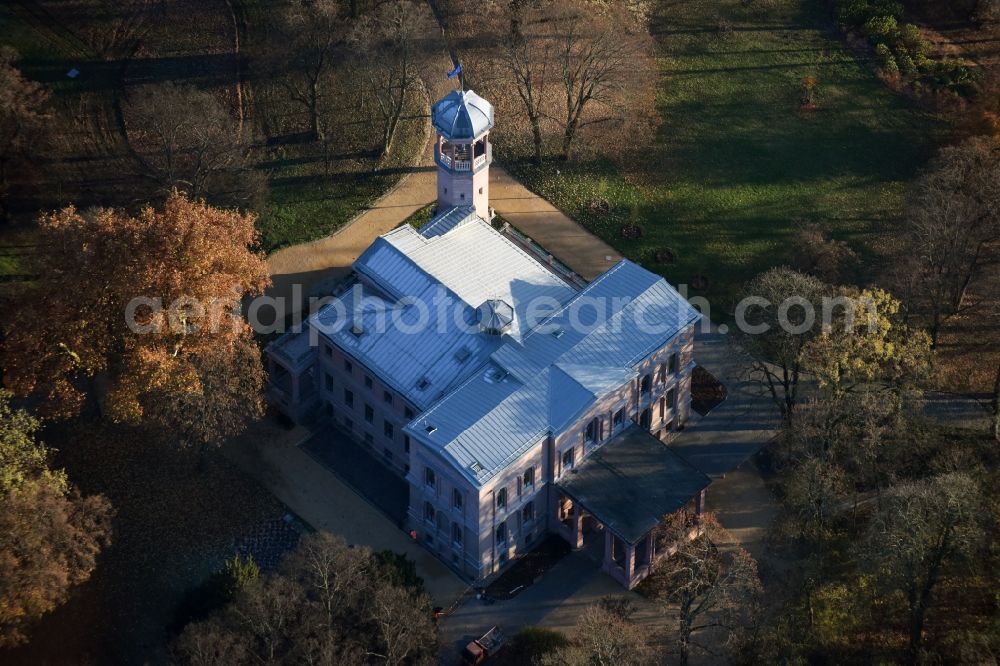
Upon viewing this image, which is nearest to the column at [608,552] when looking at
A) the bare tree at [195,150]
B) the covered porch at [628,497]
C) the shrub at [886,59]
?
the covered porch at [628,497]

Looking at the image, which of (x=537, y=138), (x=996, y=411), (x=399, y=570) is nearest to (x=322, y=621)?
(x=399, y=570)

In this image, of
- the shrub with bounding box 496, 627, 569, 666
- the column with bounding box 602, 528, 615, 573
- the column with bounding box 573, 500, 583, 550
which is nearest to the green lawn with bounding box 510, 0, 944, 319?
the column with bounding box 573, 500, 583, 550

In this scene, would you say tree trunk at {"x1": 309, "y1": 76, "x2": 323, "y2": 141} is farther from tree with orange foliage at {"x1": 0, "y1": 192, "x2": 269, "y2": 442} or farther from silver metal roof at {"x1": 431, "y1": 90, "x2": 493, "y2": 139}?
tree with orange foliage at {"x1": 0, "y1": 192, "x2": 269, "y2": 442}

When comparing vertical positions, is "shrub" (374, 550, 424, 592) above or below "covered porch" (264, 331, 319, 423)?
below

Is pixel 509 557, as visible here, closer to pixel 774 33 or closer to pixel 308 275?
pixel 308 275

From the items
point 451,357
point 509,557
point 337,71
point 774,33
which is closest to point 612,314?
point 451,357

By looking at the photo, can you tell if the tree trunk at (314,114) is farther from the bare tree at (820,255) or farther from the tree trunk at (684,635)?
the tree trunk at (684,635)

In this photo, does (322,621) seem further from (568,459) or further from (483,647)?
(568,459)
